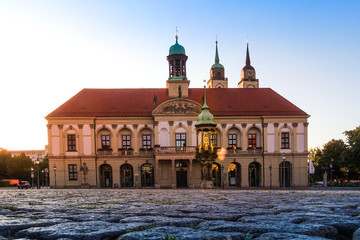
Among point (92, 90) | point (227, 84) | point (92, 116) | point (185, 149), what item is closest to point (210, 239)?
point (185, 149)

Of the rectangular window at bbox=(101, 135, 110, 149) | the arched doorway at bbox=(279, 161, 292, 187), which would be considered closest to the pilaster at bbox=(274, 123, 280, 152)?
the arched doorway at bbox=(279, 161, 292, 187)

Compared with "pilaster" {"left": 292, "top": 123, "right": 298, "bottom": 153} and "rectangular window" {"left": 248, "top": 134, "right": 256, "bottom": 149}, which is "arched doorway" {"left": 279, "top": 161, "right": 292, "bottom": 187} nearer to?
"pilaster" {"left": 292, "top": 123, "right": 298, "bottom": 153}

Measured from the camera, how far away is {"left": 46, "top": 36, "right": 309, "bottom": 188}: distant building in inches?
1735

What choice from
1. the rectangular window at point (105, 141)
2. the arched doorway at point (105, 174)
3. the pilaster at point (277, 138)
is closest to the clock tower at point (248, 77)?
the pilaster at point (277, 138)

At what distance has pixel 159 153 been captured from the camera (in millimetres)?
42781

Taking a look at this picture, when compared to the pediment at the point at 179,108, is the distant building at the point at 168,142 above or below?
below

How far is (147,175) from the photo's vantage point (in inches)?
1789

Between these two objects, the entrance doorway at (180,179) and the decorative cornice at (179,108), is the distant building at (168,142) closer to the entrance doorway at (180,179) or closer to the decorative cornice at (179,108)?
the decorative cornice at (179,108)

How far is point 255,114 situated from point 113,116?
18.4m

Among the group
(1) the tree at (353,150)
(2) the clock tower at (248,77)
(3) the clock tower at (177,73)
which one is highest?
(2) the clock tower at (248,77)

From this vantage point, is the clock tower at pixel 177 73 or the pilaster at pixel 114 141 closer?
the pilaster at pixel 114 141

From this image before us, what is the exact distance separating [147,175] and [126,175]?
2724 millimetres

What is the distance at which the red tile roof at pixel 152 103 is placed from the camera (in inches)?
1770

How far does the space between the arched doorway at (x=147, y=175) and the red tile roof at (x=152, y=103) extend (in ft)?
21.8
